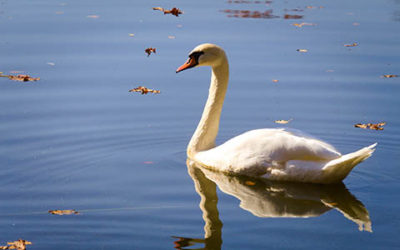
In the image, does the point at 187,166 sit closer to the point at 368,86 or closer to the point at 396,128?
the point at 396,128

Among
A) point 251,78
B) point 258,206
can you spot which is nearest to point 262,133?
point 258,206

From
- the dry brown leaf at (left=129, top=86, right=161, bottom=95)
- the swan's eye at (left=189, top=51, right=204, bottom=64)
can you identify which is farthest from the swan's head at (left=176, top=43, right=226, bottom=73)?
the dry brown leaf at (left=129, top=86, right=161, bottom=95)

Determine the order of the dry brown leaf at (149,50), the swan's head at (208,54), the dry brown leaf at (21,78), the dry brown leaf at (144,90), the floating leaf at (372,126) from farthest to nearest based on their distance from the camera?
the dry brown leaf at (149,50), the dry brown leaf at (21,78), the dry brown leaf at (144,90), the floating leaf at (372,126), the swan's head at (208,54)

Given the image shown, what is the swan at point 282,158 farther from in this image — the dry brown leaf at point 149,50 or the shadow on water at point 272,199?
the dry brown leaf at point 149,50

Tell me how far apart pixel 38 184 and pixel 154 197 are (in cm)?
134

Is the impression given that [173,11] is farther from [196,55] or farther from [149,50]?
[196,55]

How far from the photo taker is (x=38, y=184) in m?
7.86

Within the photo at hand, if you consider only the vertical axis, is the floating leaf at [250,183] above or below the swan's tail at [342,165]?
below

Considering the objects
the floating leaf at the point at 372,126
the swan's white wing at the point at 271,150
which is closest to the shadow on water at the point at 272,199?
the swan's white wing at the point at 271,150

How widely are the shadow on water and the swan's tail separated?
0.15m

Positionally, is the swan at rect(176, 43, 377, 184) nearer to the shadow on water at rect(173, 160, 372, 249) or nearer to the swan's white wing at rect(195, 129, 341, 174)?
the swan's white wing at rect(195, 129, 341, 174)

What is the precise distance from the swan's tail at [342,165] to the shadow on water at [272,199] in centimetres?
15

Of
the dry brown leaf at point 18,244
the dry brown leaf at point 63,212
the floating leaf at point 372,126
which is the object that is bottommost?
the dry brown leaf at point 63,212

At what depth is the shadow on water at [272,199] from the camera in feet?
22.8
